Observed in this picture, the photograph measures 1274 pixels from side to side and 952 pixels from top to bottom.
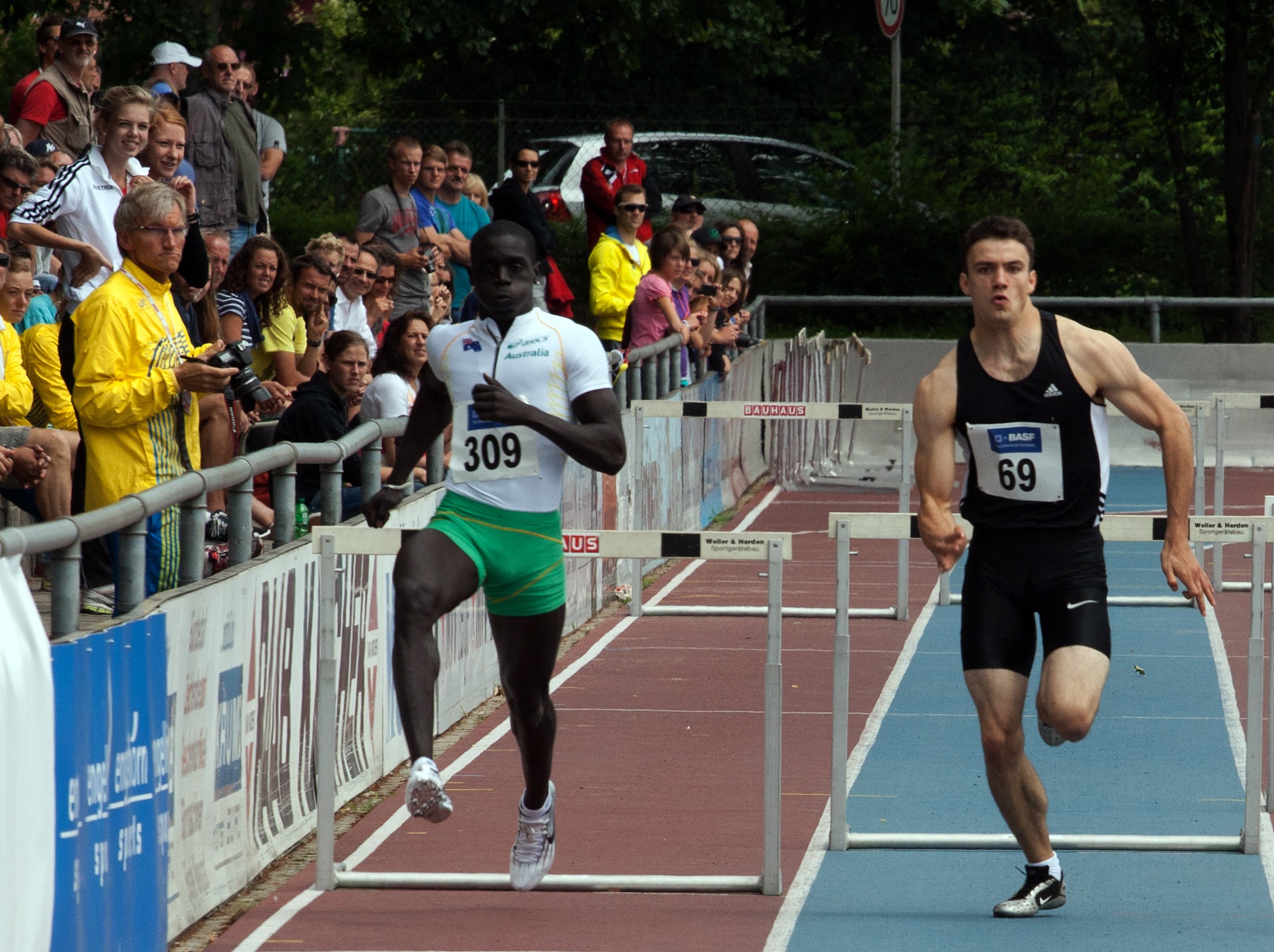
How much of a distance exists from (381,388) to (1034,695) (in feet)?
12.6

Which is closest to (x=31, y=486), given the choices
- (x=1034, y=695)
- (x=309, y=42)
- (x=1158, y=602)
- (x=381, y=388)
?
(x=381, y=388)

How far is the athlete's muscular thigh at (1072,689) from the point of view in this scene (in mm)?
6285

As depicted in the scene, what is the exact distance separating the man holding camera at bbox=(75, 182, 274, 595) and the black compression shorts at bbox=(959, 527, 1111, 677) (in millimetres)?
2875

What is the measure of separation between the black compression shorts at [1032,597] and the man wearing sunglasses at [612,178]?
10.5 metres

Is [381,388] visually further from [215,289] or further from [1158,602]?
[1158,602]

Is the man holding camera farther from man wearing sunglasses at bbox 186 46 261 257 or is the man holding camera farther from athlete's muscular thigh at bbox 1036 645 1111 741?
man wearing sunglasses at bbox 186 46 261 257

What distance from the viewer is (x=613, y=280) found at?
1612 cm

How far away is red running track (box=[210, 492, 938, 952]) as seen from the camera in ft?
21.7

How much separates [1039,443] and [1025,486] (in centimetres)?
14

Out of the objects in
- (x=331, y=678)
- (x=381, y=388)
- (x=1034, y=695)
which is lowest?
(x=1034, y=695)

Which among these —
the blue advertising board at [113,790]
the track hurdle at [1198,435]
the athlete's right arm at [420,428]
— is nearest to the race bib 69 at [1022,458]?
the athlete's right arm at [420,428]

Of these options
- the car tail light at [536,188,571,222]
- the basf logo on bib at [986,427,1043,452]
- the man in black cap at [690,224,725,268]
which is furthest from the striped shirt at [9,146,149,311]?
the car tail light at [536,188,571,222]

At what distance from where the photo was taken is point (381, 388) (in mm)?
11086

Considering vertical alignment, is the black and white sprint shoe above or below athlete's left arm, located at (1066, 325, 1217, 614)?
below
